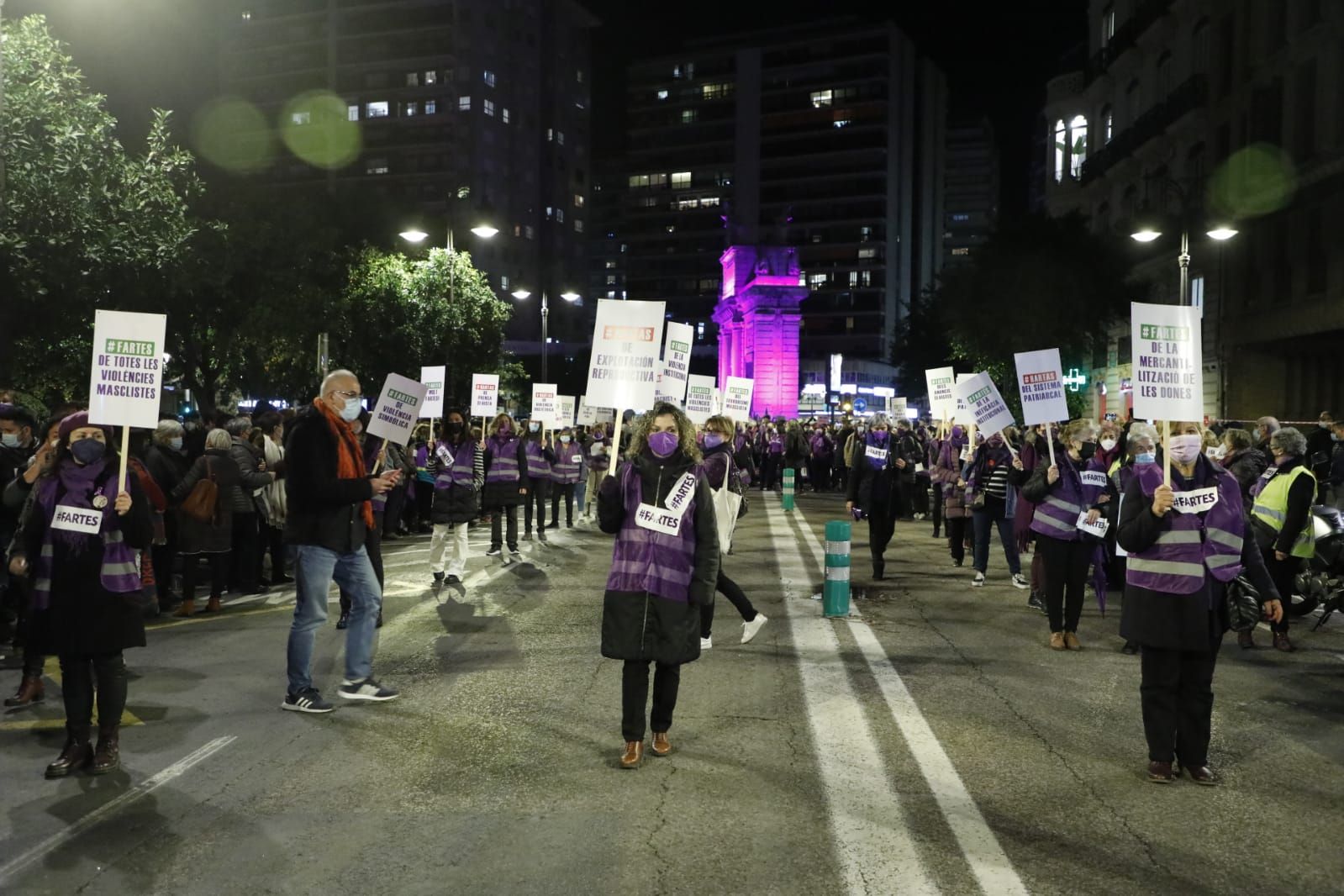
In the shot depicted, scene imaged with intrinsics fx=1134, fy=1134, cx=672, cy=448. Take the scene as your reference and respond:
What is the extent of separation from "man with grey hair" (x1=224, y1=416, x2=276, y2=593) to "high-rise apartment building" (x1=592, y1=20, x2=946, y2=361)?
345 ft

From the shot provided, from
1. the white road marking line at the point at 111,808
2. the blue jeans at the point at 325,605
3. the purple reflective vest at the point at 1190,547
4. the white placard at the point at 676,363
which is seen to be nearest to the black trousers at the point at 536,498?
the white placard at the point at 676,363

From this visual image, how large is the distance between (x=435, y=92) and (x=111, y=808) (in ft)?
323

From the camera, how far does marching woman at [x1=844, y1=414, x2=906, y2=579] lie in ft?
42.8

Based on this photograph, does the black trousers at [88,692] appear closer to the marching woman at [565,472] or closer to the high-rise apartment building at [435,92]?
the marching woman at [565,472]

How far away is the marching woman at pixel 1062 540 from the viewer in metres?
9.34

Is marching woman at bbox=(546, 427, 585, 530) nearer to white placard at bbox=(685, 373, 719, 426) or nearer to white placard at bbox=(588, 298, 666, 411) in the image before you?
white placard at bbox=(685, 373, 719, 426)

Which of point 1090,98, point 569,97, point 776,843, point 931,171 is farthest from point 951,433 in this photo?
point 931,171

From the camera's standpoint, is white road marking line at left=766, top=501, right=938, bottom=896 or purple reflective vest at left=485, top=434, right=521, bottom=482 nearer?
white road marking line at left=766, top=501, right=938, bottom=896

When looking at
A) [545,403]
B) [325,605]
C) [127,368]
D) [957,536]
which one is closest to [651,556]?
A: [325,605]

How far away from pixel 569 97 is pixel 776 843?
113m

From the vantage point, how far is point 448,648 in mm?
8969

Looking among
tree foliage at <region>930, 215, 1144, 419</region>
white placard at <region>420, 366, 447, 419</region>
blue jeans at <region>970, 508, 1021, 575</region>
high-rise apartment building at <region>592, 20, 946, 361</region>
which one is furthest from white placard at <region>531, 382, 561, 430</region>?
high-rise apartment building at <region>592, 20, 946, 361</region>

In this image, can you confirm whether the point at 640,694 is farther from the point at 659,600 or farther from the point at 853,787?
the point at 853,787

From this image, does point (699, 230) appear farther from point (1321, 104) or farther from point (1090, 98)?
point (1321, 104)
